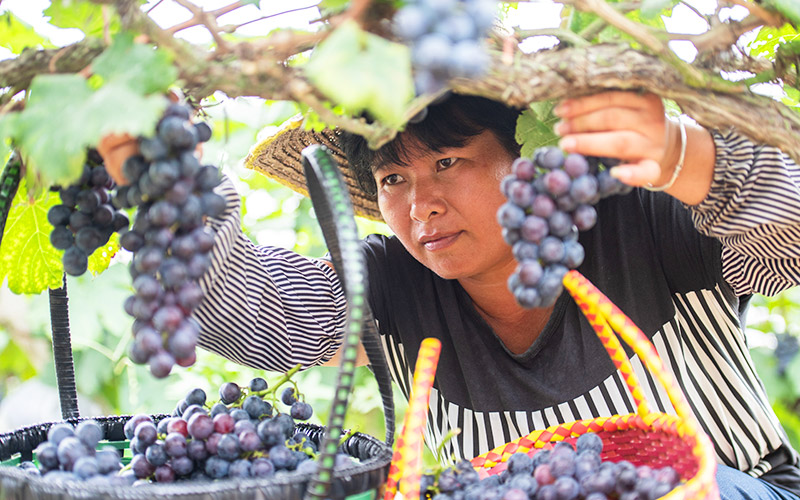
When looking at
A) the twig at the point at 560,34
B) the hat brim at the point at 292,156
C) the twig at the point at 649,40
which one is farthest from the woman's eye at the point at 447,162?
the twig at the point at 649,40

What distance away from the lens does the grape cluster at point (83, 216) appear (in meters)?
0.83

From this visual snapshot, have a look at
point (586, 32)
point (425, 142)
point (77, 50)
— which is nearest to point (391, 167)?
point (425, 142)

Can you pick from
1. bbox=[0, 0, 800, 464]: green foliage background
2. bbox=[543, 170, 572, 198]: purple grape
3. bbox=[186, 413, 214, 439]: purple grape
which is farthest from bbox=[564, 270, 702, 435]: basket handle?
bbox=[186, 413, 214, 439]: purple grape

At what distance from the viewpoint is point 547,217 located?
745mm

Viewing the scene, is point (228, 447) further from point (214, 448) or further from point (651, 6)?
point (651, 6)

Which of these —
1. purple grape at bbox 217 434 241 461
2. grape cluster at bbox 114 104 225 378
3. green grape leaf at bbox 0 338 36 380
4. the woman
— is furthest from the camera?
green grape leaf at bbox 0 338 36 380

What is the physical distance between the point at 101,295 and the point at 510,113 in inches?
63.4

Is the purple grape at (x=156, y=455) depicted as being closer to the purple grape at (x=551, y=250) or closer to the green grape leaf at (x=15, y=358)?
the purple grape at (x=551, y=250)

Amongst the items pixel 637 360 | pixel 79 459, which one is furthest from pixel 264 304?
pixel 637 360

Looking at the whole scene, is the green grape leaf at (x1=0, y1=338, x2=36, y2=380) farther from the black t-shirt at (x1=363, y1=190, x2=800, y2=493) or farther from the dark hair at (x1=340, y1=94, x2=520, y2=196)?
the dark hair at (x1=340, y1=94, x2=520, y2=196)

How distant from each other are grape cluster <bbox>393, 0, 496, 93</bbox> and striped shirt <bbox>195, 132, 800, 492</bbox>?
562mm

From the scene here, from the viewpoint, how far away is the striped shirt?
46.4 inches

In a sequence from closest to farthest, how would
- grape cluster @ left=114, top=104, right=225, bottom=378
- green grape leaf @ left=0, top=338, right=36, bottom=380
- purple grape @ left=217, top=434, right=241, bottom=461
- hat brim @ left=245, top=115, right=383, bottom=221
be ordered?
1. grape cluster @ left=114, top=104, right=225, bottom=378
2. purple grape @ left=217, top=434, right=241, bottom=461
3. hat brim @ left=245, top=115, right=383, bottom=221
4. green grape leaf @ left=0, top=338, right=36, bottom=380

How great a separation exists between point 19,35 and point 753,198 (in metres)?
1.00
